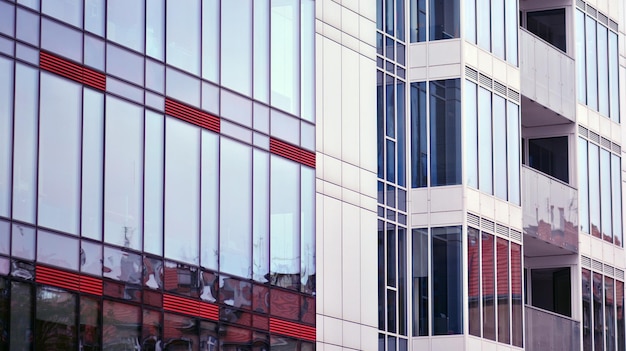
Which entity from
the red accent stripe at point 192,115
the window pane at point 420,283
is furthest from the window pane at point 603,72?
the red accent stripe at point 192,115

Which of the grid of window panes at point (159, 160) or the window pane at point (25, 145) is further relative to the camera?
the grid of window panes at point (159, 160)

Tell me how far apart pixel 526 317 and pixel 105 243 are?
17.8 m

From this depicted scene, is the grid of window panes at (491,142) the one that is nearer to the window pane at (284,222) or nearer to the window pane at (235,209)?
the window pane at (284,222)

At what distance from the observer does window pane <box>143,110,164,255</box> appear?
101ft

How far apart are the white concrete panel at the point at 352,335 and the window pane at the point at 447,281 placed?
3.19 meters

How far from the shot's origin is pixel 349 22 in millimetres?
38531

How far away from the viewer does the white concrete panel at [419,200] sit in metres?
Answer: 40.7

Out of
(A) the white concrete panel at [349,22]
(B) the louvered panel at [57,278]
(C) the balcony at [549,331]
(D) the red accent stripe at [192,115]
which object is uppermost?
(A) the white concrete panel at [349,22]

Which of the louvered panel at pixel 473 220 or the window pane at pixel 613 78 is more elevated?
the window pane at pixel 613 78

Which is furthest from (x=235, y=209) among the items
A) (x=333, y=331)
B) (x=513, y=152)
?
(x=513, y=152)

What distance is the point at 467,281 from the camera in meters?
40.8

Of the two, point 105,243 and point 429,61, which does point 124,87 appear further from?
point 429,61

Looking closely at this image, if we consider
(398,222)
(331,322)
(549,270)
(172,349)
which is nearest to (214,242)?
(172,349)

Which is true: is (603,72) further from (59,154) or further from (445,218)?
(59,154)
